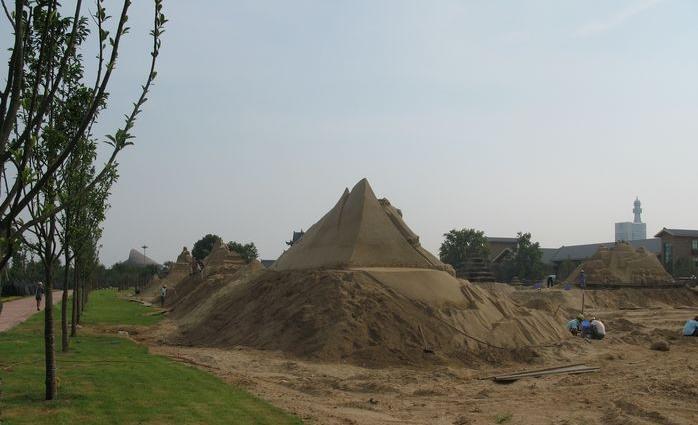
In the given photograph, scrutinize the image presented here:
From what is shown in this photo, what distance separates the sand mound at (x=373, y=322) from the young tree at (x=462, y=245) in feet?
165

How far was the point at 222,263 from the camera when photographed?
51406 millimetres

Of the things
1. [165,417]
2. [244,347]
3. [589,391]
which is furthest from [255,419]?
[244,347]

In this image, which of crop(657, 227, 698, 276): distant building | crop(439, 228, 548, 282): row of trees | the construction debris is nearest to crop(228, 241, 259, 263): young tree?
crop(439, 228, 548, 282): row of trees

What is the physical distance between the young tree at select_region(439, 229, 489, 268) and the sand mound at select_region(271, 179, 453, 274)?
47.2m

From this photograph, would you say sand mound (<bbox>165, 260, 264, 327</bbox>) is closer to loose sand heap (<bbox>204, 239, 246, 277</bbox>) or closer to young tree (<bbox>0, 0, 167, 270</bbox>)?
loose sand heap (<bbox>204, 239, 246, 277</bbox>)

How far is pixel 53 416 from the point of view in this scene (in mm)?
9062

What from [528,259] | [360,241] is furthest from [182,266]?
[360,241]

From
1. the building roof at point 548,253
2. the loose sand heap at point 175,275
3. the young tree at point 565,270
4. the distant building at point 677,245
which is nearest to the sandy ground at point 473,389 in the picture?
the loose sand heap at point 175,275

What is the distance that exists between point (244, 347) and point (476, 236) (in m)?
56.7

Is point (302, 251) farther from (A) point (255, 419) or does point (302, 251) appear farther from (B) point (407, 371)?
(A) point (255, 419)

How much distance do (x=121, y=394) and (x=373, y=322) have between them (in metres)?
9.63

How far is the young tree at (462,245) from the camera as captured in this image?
73000mm

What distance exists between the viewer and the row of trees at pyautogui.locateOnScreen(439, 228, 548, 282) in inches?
2822

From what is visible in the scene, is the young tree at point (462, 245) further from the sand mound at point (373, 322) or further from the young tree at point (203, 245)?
the sand mound at point (373, 322)
